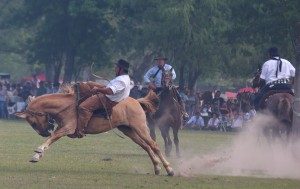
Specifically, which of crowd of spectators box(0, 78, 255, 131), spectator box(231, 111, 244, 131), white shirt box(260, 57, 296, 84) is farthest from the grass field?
crowd of spectators box(0, 78, 255, 131)

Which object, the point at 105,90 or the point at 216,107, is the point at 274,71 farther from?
the point at 216,107

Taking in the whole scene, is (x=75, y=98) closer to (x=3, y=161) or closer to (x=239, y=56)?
(x=3, y=161)

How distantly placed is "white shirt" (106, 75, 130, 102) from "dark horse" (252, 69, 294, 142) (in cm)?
367

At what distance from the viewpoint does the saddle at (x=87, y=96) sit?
57.1 ft

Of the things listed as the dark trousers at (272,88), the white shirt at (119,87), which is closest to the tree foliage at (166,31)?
the dark trousers at (272,88)

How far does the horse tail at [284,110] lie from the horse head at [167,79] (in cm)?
436

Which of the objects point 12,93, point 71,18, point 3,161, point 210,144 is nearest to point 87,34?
point 71,18

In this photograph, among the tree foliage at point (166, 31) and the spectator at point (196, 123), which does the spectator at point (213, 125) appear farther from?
the tree foliage at point (166, 31)

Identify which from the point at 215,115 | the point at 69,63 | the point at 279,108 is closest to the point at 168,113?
the point at 279,108

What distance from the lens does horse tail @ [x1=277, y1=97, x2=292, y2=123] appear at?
18859 millimetres

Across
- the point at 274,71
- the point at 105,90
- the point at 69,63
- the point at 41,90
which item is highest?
the point at 274,71

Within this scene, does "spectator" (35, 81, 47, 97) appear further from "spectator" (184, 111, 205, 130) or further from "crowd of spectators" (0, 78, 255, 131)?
"spectator" (184, 111, 205, 130)

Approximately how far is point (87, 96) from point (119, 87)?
0.86m

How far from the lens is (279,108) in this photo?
1903 centimetres
